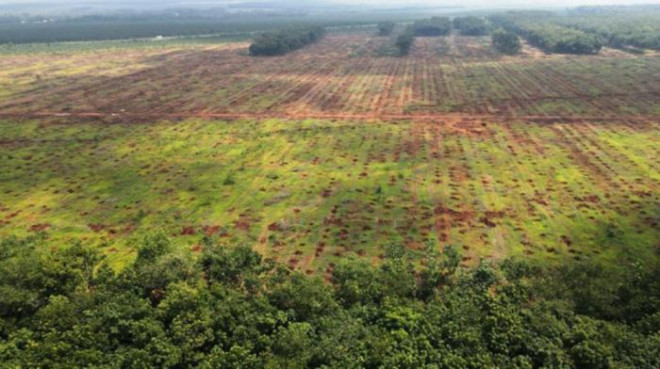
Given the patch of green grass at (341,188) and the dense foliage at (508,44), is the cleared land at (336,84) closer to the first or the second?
the dense foliage at (508,44)

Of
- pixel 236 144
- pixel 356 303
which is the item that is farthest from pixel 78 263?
pixel 236 144

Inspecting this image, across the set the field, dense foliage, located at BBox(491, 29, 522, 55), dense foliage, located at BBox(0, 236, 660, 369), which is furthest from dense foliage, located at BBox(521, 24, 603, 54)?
dense foliage, located at BBox(0, 236, 660, 369)

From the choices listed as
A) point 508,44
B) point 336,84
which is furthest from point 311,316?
point 508,44

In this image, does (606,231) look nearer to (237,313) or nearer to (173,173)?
(237,313)

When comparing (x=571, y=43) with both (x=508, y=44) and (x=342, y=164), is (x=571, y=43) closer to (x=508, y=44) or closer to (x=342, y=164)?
(x=508, y=44)

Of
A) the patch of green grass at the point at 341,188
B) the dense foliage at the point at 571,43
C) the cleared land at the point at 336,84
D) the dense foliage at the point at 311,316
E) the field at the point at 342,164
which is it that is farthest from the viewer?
the dense foliage at the point at 571,43

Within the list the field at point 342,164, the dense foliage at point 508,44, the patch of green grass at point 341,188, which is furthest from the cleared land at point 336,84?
the patch of green grass at point 341,188
